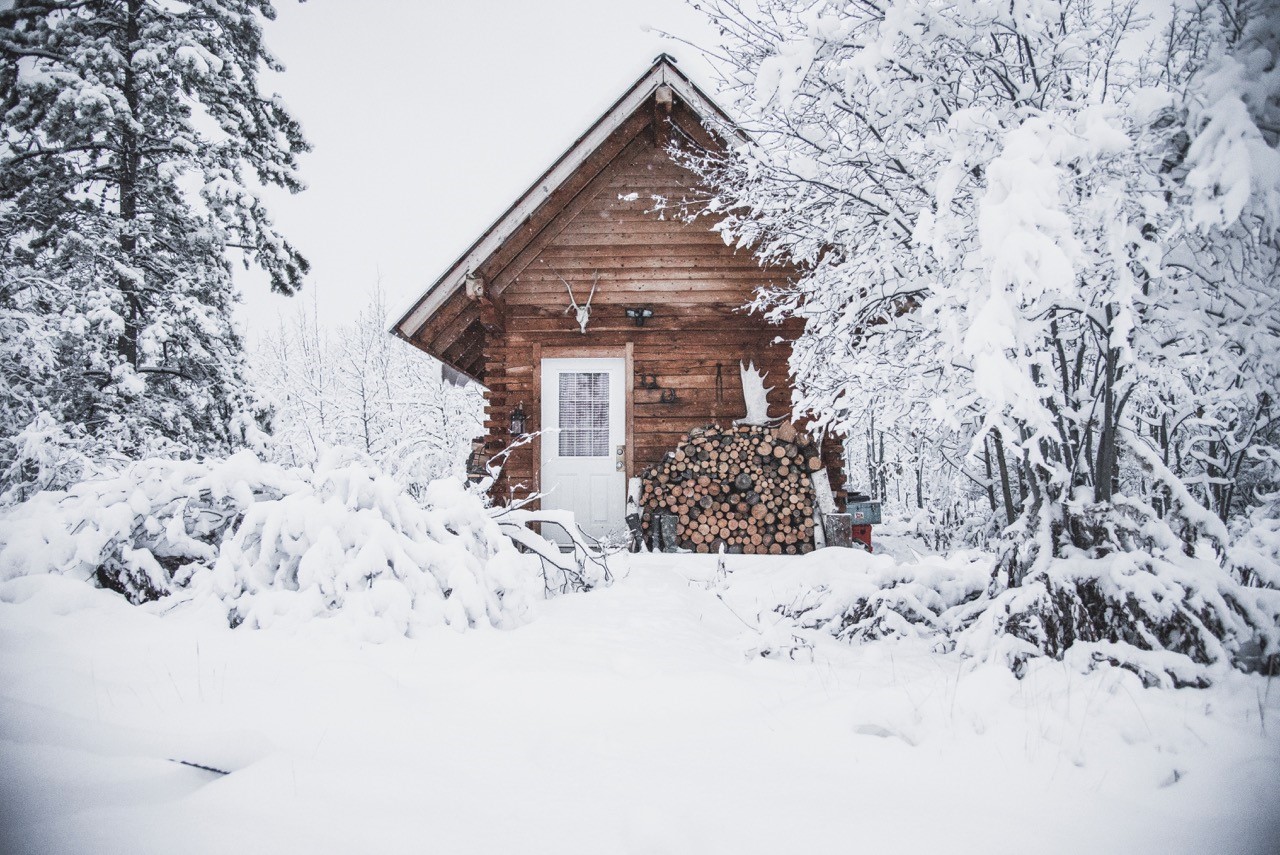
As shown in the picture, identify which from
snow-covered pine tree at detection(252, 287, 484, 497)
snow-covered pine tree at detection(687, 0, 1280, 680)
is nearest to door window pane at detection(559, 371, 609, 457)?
snow-covered pine tree at detection(687, 0, 1280, 680)

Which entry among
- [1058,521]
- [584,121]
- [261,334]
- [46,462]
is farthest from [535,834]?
[261,334]

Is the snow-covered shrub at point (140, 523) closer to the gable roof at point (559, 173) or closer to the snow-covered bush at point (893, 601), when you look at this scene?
the snow-covered bush at point (893, 601)

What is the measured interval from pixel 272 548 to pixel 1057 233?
352 centimetres

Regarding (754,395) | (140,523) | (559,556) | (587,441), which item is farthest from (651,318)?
(140,523)

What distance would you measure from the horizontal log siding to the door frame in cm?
3

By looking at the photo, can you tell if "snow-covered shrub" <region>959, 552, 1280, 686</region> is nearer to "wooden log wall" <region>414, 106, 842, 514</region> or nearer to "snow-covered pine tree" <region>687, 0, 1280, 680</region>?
"snow-covered pine tree" <region>687, 0, 1280, 680</region>

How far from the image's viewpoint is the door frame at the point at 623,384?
26.3ft

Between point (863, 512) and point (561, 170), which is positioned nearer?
point (561, 170)

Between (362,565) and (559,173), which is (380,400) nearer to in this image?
(559,173)

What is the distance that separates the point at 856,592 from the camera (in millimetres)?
3330

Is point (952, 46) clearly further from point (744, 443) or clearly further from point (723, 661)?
point (744, 443)

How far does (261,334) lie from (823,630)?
126ft

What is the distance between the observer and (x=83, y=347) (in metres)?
6.45

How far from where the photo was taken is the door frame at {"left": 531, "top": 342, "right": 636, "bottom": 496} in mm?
8031
